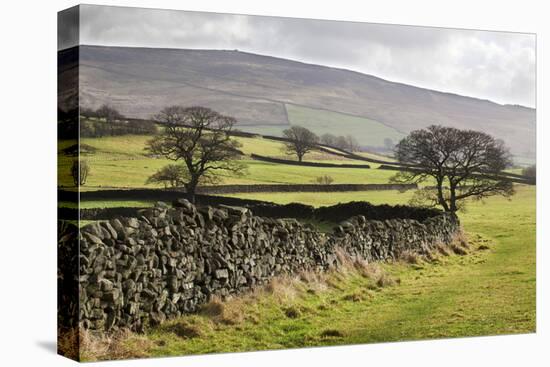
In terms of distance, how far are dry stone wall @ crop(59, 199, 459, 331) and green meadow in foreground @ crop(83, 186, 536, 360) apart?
0.81ft

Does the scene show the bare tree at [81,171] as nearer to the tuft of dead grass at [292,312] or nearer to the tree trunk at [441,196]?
the tuft of dead grass at [292,312]

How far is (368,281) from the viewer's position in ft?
53.5

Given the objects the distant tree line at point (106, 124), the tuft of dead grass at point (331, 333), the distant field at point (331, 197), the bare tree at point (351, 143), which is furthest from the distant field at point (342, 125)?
the tuft of dead grass at point (331, 333)

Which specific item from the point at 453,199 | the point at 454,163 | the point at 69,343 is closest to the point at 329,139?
the point at 454,163

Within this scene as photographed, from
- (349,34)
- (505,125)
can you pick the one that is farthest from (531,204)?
(349,34)

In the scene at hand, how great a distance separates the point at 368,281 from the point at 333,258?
0.67 m

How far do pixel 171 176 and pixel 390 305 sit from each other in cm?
420

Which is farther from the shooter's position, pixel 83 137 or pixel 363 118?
pixel 363 118

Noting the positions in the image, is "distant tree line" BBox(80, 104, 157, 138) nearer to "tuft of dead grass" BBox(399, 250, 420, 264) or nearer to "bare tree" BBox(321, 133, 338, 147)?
"bare tree" BBox(321, 133, 338, 147)

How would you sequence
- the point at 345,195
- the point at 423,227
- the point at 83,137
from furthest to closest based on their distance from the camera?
the point at 423,227 → the point at 345,195 → the point at 83,137

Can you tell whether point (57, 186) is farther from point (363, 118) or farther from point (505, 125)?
point (505, 125)

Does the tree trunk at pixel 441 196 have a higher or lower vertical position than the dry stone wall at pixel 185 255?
higher

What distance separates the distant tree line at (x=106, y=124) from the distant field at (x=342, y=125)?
8.75ft

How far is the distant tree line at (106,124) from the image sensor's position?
13.4 meters
